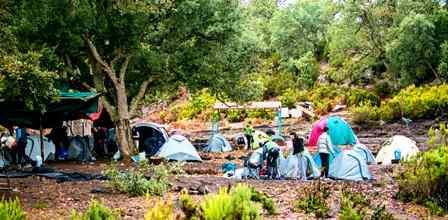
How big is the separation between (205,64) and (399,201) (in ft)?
39.4

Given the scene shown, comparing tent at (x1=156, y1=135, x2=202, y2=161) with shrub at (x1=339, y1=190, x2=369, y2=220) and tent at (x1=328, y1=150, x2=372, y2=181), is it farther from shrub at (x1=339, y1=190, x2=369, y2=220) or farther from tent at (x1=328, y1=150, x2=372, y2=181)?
shrub at (x1=339, y1=190, x2=369, y2=220)

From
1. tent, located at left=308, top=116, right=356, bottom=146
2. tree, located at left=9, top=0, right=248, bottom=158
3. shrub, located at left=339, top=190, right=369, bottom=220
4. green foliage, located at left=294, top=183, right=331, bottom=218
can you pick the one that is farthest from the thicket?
shrub, located at left=339, top=190, right=369, bottom=220

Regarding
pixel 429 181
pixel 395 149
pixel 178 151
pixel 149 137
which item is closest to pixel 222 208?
pixel 429 181

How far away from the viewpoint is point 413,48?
3969 cm

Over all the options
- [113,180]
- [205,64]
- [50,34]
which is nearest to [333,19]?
[205,64]

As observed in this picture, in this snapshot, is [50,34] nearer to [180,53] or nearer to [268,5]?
[180,53]

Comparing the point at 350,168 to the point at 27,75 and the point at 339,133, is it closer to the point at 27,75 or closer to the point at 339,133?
the point at 339,133

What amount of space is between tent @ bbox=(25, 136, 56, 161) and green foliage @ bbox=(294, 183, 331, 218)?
485 inches

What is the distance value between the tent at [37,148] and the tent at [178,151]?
357cm

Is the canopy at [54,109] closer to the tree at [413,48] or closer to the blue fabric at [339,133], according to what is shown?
the blue fabric at [339,133]

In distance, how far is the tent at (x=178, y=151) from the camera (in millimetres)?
21312

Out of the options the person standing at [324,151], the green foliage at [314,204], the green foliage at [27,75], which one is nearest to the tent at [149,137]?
the person standing at [324,151]

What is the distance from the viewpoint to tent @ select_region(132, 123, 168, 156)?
24750 millimetres

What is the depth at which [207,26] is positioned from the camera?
22.0 m
